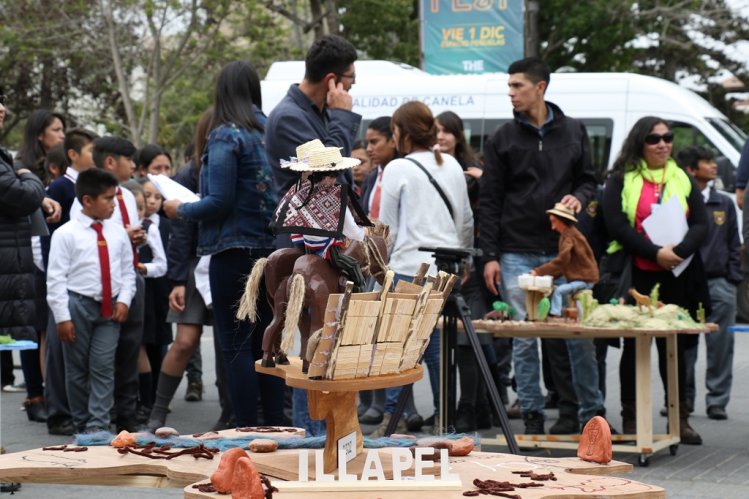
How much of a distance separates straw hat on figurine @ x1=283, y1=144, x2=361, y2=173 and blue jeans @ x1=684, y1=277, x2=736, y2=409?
591cm

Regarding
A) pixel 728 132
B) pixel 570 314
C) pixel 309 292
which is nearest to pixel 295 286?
pixel 309 292

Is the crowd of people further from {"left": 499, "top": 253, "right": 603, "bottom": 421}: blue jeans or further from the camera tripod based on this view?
the camera tripod

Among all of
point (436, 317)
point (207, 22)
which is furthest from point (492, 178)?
point (207, 22)

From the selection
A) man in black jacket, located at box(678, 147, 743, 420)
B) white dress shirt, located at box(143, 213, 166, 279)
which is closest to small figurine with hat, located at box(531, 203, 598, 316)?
man in black jacket, located at box(678, 147, 743, 420)

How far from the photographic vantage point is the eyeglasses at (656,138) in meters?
7.78

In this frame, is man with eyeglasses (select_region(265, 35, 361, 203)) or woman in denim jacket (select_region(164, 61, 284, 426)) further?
woman in denim jacket (select_region(164, 61, 284, 426))

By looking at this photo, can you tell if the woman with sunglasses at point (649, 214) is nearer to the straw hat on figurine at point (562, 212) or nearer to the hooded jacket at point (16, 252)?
the straw hat on figurine at point (562, 212)

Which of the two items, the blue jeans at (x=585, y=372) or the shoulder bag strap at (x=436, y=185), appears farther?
the blue jeans at (x=585, y=372)

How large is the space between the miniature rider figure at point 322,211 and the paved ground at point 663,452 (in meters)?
3.31

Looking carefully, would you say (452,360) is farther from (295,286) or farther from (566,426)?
(295,286)

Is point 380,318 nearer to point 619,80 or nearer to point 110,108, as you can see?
point 619,80

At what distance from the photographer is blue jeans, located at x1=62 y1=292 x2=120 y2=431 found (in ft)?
26.2

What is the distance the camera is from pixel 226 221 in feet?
21.1

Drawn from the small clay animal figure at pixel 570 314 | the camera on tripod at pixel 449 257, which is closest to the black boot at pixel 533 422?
the small clay animal figure at pixel 570 314
